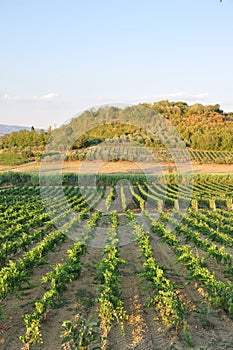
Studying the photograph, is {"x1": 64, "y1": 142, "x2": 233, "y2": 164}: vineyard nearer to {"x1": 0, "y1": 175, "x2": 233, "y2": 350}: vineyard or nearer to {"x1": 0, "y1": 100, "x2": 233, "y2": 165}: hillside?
{"x1": 0, "y1": 100, "x2": 233, "y2": 165}: hillside

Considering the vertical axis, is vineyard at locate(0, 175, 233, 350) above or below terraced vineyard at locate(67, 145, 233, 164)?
below

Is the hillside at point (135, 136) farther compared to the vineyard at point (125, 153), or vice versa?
the vineyard at point (125, 153)

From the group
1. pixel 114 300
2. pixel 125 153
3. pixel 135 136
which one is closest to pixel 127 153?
pixel 125 153

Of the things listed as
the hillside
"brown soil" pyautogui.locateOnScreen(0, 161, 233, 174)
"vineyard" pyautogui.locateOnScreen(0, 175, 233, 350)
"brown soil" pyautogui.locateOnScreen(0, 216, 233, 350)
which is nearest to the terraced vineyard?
the hillside

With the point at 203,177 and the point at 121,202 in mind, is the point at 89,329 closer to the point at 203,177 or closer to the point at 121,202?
the point at 121,202

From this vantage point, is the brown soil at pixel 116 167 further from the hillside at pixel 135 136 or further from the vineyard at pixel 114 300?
the vineyard at pixel 114 300

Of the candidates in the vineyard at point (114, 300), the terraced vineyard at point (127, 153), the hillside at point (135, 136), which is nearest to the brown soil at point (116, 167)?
the terraced vineyard at point (127, 153)

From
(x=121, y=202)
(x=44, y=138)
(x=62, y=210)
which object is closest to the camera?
(x=62, y=210)

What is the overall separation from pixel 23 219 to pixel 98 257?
625 cm

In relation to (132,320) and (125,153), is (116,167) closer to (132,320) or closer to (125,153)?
(125,153)

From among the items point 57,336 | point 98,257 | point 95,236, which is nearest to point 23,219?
point 95,236

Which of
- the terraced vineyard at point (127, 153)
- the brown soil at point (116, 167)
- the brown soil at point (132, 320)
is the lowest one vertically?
the brown soil at point (132, 320)

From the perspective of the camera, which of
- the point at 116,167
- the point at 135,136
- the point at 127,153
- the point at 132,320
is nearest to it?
the point at 132,320

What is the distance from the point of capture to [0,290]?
8.57 metres
